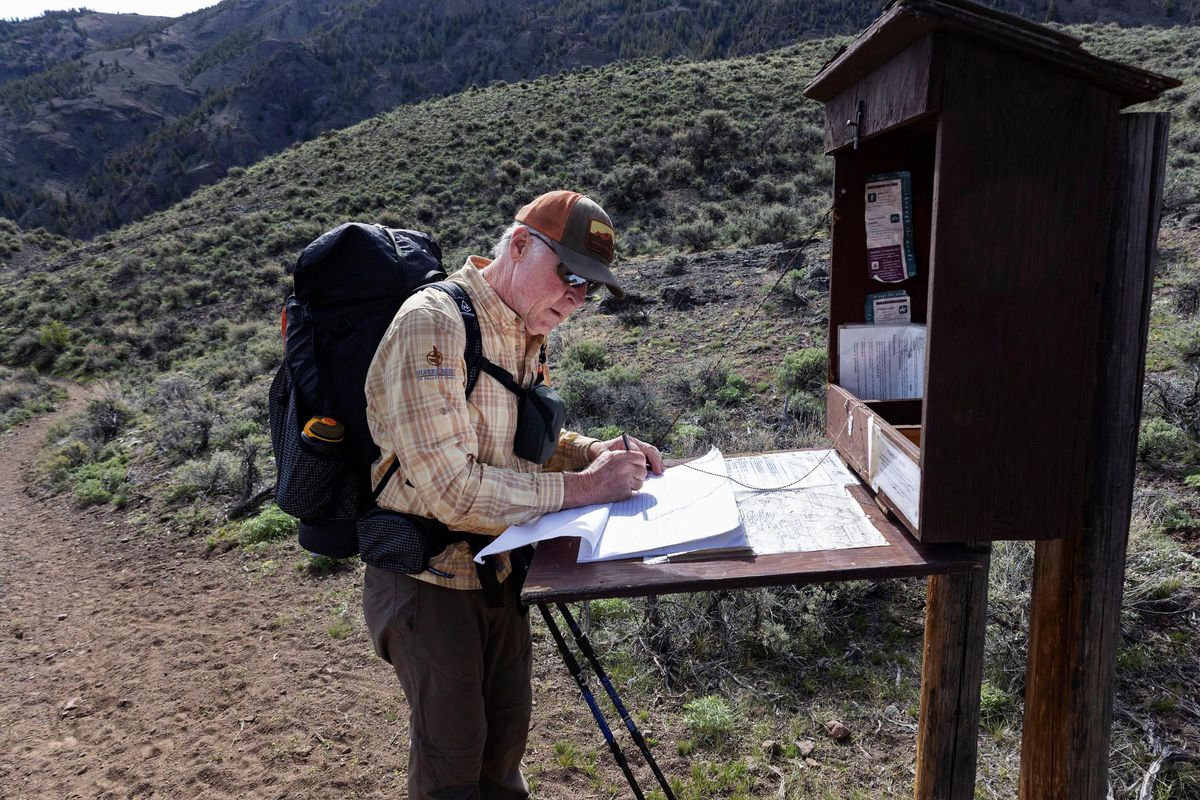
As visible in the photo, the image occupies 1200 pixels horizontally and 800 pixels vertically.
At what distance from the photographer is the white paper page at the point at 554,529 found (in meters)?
1.52

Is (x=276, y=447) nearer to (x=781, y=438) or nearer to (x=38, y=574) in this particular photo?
(x=781, y=438)

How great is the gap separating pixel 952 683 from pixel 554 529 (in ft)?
3.52

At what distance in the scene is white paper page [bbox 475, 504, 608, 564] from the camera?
4.99 feet

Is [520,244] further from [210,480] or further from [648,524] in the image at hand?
[210,480]

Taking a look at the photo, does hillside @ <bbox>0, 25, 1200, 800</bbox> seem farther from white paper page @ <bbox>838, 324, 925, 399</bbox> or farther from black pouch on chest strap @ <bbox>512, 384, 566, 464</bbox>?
black pouch on chest strap @ <bbox>512, 384, 566, 464</bbox>

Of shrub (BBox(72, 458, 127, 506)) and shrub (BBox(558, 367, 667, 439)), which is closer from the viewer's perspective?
shrub (BBox(558, 367, 667, 439))

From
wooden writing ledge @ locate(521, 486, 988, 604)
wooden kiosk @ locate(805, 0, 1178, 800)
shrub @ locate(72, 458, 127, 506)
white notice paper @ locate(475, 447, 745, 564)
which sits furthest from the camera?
shrub @ locate(72, 458, 127, 506)

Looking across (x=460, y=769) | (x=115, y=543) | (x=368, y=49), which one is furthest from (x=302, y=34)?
(x=460, y=769)

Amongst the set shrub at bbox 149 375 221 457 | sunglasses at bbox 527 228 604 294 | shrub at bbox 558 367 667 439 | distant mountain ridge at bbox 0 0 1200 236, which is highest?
distant mountain ridge at bbox 0 0 1200 236

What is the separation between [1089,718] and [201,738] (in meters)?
4.10

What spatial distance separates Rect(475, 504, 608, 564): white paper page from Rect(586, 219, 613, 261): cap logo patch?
2.04 ft

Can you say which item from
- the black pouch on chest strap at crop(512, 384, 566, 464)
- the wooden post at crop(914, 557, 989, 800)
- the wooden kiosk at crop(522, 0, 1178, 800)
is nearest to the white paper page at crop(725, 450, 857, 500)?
the wooden kiosk at crop(522, 0, 1178, 800)

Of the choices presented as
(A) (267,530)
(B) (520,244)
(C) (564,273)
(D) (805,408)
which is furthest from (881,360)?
(A) (267,530)

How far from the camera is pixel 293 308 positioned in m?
1.83
